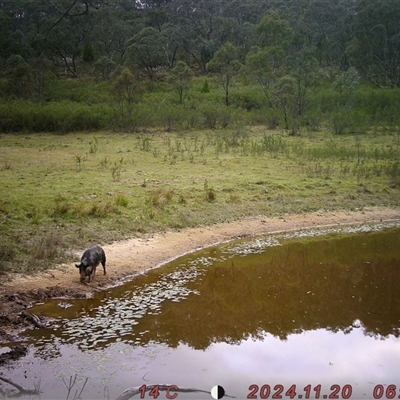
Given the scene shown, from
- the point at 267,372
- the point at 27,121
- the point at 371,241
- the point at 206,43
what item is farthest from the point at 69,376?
the point at 206,43

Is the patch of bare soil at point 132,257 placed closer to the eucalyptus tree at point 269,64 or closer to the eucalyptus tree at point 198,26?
the eucalyptus tree at point 269,64

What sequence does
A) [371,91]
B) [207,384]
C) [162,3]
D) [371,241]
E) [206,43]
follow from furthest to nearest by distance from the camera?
[162,3] → [206,43] → [371,91] → [371,241] → [207,384]

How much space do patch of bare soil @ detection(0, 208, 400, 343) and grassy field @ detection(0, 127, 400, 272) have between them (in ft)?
1.16

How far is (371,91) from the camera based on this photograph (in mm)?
34656

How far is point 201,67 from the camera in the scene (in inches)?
1970

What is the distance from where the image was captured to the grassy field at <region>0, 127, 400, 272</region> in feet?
38.1

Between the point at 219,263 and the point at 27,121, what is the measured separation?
2026 cm

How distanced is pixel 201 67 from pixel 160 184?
3616 cm

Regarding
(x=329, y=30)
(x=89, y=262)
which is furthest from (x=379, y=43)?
(x=89, y=262)

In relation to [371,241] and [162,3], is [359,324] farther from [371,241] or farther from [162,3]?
[162,3]

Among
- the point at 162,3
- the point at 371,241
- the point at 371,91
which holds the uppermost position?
the point at 162,3

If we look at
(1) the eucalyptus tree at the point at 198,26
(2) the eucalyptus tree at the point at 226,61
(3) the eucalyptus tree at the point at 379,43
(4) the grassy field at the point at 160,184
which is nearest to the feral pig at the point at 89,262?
(4) the grassy field at the point at 160,184

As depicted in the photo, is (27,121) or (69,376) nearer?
(69,376)

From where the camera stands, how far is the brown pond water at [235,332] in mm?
5922
